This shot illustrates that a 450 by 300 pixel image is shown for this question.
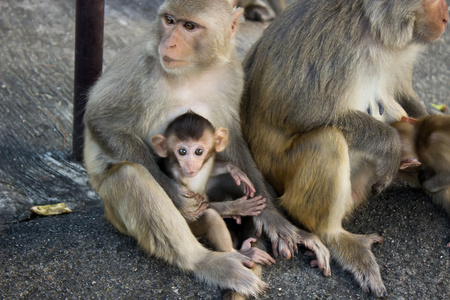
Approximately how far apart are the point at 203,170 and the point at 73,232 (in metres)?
1.09

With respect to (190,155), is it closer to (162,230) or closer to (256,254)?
(162,230)

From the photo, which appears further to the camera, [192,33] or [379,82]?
[379,82]

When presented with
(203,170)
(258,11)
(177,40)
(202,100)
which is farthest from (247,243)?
(258,11)

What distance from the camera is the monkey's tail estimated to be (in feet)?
13.1

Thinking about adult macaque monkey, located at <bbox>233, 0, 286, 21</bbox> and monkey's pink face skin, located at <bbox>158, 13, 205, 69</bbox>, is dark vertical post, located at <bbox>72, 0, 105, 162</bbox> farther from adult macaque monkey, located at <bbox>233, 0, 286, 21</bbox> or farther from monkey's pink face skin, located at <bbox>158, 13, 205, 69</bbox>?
adult macaque monkey, located at <bbox>233, 0, 286, 21</bbox>

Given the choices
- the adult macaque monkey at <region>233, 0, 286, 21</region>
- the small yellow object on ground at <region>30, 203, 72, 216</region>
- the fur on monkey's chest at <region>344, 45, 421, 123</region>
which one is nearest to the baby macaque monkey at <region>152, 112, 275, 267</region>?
the fur on monkey's chest at <region>344, 45, 421, 123</region>

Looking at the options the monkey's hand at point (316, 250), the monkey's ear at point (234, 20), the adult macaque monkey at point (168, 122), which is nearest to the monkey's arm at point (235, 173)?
the adult macaque monkey at point (168, 122)

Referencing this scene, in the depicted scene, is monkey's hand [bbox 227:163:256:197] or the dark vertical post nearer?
monkey's hand [bbox 227:163:256:197]

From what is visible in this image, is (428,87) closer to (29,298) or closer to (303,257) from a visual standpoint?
(303,257)

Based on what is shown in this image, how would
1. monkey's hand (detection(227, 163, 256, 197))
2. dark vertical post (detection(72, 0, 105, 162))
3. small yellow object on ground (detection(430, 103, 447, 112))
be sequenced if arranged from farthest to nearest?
small yellow object on ground (detection(430, 103, 447, 112)), dark vertical post (detection(72, 0, 105, 162)), monkey's hand (detection(227, 163, 256, 197))

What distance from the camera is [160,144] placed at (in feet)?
13.8

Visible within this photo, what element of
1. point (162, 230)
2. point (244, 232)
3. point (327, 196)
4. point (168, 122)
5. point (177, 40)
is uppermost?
point (177, 40)

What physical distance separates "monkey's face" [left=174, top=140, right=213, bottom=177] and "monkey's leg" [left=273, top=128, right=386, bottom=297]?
0.71 meters

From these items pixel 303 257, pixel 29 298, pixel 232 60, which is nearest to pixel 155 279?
pixel 29 298
